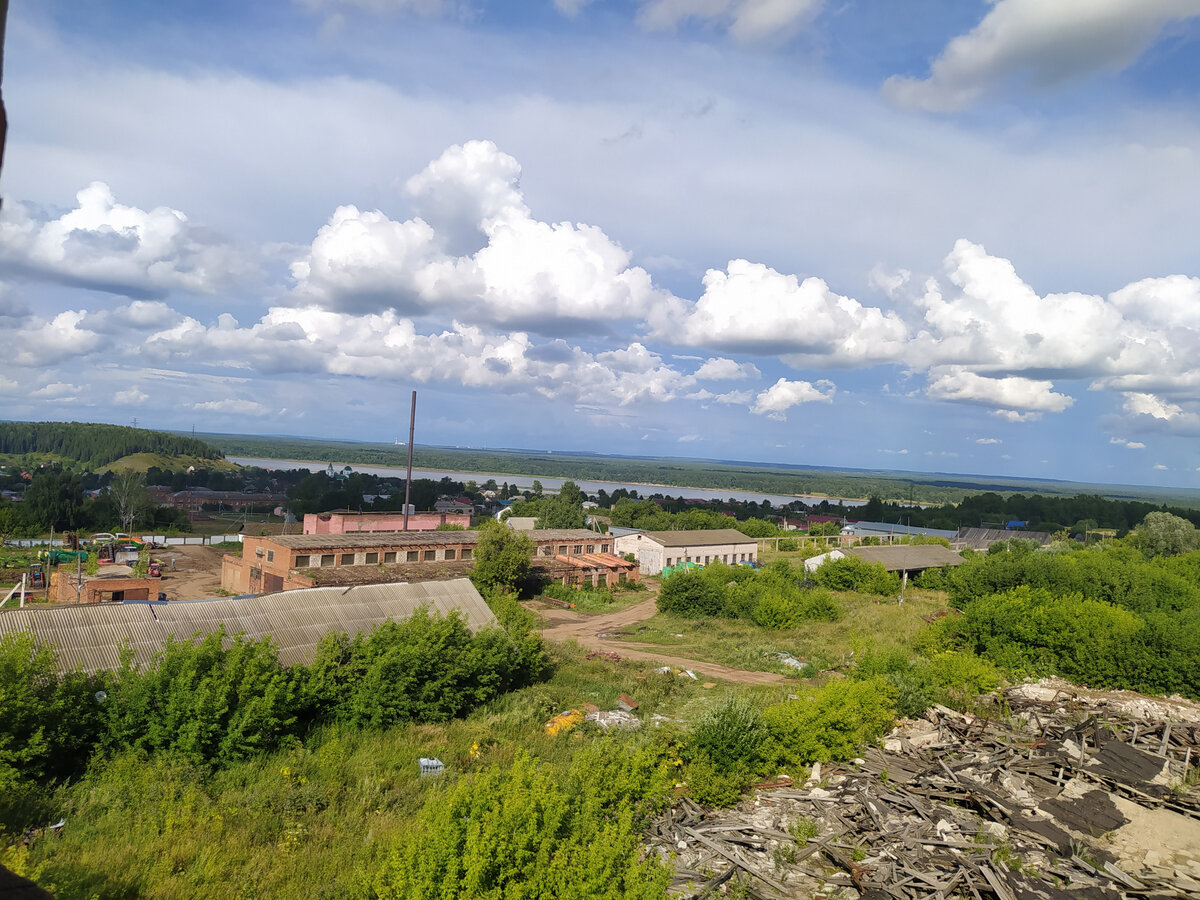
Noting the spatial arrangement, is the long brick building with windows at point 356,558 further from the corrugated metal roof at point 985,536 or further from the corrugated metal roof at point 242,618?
the corrugated metal roof at point 985,536

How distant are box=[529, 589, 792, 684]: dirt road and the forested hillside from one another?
14631 centimetres

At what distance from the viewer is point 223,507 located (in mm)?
86938

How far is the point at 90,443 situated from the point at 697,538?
15477cm

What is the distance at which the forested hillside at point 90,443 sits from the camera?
5846 inches

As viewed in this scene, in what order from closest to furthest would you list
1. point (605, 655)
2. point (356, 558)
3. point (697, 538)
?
1. point (605, 655)
2. point (356, 558)
3. point (697, 538)

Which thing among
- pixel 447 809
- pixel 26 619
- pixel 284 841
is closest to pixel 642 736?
pixel 284 841

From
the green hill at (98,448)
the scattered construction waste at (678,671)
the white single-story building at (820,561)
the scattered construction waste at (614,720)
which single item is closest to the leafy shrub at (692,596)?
the white single-story building at (820,561)

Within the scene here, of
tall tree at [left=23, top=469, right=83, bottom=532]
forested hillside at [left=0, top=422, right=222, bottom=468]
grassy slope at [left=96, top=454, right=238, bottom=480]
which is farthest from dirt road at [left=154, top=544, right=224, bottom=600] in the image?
forested hillside at [left=0, top=422, right=222, bottom=468]

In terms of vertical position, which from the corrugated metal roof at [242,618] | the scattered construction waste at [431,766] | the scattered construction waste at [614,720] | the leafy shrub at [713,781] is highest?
the corrugated metal roof at [242,618]

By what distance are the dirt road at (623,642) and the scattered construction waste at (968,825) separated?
8375 millimetres

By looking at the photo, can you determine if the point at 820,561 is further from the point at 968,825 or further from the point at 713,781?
the point at 713,781

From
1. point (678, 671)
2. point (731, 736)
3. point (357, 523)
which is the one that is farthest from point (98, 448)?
point (731, 736)

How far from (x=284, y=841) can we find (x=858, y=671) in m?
16.2

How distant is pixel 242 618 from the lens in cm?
1719
